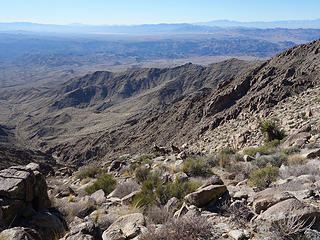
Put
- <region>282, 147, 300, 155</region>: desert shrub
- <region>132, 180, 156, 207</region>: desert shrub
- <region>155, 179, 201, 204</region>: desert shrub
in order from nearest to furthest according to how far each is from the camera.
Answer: <region>132, 180, 156, 207</region>: desert shrub < <region>155, 179, 201, 204</region>: desert shrub < <region>282, 147, 300, 155</region>: desert shrub

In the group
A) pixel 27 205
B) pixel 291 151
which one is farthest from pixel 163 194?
pixel 291 151

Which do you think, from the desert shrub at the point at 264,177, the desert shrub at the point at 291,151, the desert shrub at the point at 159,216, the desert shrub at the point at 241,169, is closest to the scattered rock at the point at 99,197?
the desert shrub at the point at 159,216

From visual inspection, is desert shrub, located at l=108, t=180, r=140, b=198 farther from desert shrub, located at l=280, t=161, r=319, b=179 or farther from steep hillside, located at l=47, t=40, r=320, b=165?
steep hillside, located at l=47, t=40, r=320, b=165

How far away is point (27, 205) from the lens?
22.6ft

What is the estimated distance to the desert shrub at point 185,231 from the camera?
4582 millimetres

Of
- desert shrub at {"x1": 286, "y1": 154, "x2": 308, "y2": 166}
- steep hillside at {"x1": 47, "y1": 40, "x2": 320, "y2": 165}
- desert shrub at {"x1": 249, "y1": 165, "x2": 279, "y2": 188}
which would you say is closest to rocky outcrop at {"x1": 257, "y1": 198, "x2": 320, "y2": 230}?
desert shrub at {"x1": 249, "y1": 165, "x2": 279, "y2": 188}

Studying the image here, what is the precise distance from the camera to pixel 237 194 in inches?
257

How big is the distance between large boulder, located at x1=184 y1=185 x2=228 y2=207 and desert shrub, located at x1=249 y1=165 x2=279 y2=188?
5.35 ft

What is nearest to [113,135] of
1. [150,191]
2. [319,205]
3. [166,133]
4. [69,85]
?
[166,133]

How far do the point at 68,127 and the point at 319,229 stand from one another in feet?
282

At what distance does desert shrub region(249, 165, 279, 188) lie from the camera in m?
7.57

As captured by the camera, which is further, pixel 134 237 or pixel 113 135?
pixel 113 135

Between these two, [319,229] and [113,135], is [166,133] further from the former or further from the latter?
[319,229]

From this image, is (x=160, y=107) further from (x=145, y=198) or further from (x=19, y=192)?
(x=19, y=192)
